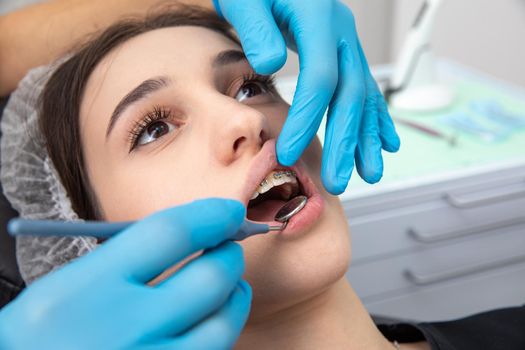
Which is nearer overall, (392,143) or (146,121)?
(146,121)

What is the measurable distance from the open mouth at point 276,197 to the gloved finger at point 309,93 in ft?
0.17

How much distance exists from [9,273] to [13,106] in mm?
364

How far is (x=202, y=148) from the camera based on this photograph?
2.70ft

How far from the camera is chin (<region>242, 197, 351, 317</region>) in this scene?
0.77 meters

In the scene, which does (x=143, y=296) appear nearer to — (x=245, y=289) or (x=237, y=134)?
(x=245, y=289)

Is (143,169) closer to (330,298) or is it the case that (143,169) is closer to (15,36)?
(330,298)

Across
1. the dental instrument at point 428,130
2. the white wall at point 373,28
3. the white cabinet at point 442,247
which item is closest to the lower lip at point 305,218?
the white cabinet at point 442,247

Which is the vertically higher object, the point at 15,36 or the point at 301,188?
the point at 15,36

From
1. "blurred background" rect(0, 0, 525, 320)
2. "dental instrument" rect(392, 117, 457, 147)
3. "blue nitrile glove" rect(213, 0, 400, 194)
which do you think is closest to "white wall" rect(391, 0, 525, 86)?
"blurred background" rect(0, 0, 525, 320)

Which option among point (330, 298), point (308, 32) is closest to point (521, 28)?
point (308, 32)

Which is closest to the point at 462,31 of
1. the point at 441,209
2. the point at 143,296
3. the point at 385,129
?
the point at 441,209

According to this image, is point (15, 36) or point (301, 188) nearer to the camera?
point (301, 188)

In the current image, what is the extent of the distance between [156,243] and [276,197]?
407mm

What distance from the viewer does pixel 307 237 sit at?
2.61ft
